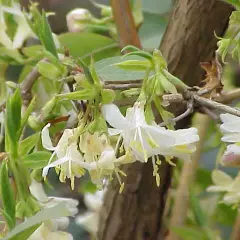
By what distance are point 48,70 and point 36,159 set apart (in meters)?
0.07

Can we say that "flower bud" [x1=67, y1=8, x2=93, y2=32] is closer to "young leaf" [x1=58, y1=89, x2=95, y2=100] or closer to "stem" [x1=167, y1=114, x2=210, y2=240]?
"stem" [x1=167, y1=114, x2=210, y2=240]

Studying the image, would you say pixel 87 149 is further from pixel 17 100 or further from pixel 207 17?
pixel 207 17

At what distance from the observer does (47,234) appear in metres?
0.42

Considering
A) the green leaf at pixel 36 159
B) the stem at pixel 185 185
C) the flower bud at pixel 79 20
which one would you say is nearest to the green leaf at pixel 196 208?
the stem at pixel 185 185

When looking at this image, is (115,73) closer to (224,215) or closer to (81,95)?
(81,95)

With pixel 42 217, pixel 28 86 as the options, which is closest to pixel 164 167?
pixel 28 86

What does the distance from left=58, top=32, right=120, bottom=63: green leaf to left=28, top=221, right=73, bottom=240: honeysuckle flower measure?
0.85 ft

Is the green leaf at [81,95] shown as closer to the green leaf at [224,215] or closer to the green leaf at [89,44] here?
the green leaf at [89,44]

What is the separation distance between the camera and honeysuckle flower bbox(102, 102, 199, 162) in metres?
0.38

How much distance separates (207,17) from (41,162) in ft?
0.70

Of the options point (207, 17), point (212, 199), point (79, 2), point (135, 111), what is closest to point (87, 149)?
point (135, 111)

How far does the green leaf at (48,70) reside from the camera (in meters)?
0.46

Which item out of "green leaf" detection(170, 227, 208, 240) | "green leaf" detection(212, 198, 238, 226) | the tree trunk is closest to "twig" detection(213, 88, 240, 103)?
the tree trunk

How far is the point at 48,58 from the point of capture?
18.5 inches
